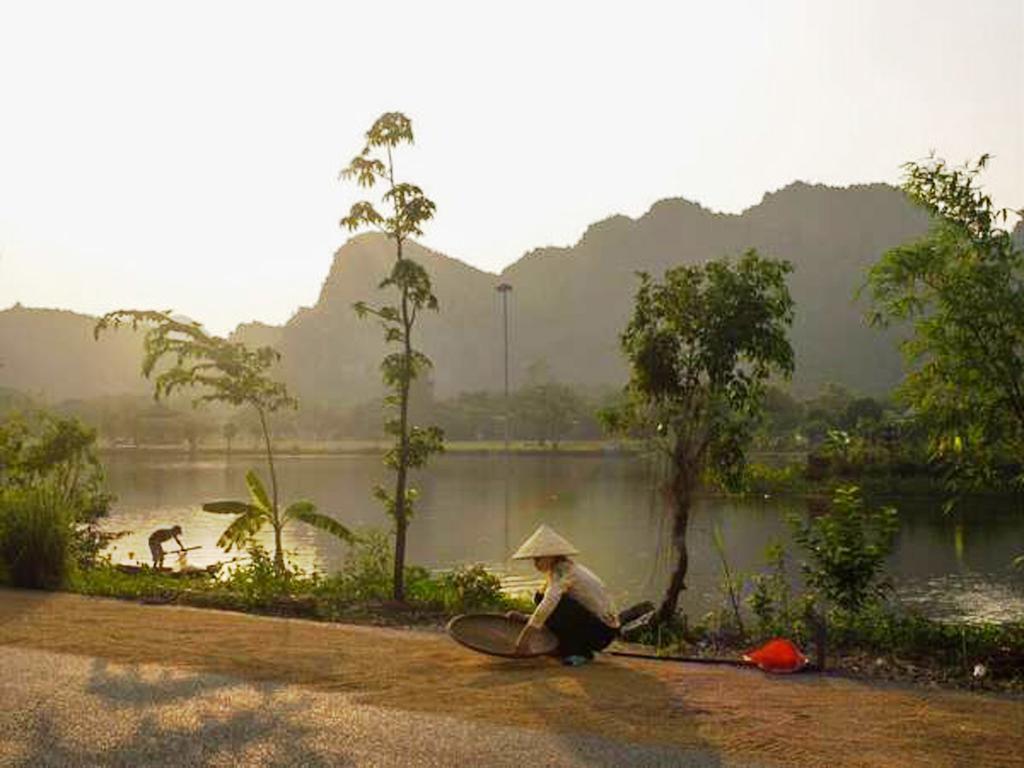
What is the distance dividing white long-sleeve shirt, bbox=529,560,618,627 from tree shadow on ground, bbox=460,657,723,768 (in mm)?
447

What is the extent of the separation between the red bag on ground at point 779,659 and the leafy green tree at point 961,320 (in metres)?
3.08

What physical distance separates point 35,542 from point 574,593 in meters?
8.31

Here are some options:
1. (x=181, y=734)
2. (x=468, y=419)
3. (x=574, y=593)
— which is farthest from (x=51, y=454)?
Result: (x=468, y=419)

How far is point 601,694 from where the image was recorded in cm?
759

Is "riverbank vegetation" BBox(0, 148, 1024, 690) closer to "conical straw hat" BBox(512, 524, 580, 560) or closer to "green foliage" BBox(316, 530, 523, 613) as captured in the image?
"green foliage" BBox(316, 530, 523, 613)

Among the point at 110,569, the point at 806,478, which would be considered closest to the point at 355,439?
the point at 806,478

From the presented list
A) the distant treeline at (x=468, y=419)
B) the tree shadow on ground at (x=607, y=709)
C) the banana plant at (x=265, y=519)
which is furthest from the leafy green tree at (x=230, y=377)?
the distant treeline at (x=468, y=419)

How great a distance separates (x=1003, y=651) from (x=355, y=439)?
179646 mm

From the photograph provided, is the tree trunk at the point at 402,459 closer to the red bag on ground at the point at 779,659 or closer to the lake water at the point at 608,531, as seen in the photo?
the lake water at the point at 608,531

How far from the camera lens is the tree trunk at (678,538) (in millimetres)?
11945

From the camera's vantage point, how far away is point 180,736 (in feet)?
20.6

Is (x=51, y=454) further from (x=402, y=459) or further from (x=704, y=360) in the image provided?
(x=704, y=360)

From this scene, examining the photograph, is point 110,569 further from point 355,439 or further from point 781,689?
point 355,439

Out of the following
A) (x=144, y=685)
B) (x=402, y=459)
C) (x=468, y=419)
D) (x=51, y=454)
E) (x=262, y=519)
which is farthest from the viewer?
(x=468, y=419)
